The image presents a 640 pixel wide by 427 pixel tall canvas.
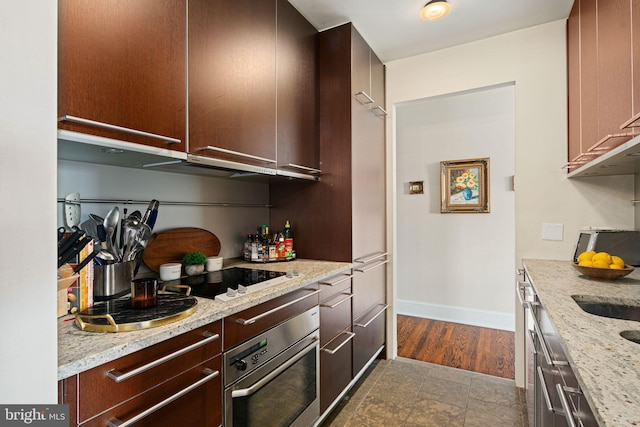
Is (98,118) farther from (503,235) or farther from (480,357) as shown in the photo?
(503,235)

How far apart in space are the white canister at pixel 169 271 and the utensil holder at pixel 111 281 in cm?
28

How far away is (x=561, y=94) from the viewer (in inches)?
79.5

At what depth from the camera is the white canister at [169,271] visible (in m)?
1.52

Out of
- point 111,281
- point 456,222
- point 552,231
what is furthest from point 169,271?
point 456,222

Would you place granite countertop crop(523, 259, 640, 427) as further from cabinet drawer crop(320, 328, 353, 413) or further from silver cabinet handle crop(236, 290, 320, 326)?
cabinet drawer crop(320, 328, 353, 413)

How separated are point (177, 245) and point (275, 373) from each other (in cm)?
85

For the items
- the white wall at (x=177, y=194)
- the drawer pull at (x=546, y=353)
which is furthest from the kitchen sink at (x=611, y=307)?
the white wall at (x=177, y=194)

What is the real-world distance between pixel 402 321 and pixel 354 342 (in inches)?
61.7

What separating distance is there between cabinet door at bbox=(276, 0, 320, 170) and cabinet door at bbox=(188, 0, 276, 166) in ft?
0.23

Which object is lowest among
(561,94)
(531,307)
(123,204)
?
(531,307)

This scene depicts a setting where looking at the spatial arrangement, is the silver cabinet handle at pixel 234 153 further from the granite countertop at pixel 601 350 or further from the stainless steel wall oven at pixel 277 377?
the granite countertop at pixel 601 350

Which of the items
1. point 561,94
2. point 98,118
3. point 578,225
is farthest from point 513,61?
point 98,118

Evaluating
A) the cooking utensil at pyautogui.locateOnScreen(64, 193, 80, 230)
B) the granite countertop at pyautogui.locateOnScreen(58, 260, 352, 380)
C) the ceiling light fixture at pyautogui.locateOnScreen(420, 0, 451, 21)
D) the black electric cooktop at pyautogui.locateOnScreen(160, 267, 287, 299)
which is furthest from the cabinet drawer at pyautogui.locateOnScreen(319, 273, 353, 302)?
the ceiling light fixture at pyautogui.locateOnScreen(420, 0, 451, 21)

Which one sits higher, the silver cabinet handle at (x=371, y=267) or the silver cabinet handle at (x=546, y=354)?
the silver cabinet handle at (x=371, y=267)
